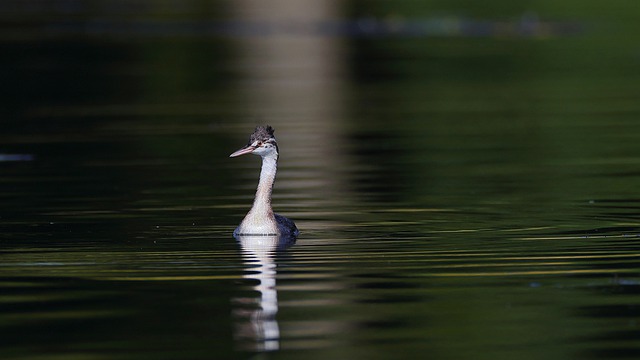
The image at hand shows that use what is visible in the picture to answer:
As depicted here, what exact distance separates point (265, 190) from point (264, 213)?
0.27m

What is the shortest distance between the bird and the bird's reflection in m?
0.07

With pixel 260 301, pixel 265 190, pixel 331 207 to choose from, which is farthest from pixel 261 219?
pixel 260 301

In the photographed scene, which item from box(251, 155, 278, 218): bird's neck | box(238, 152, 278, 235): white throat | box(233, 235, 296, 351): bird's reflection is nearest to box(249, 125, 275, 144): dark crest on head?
box(251, 155, 278, 218): bird's neck

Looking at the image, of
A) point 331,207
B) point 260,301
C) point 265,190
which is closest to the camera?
point 260,301

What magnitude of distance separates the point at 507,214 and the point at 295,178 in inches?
168

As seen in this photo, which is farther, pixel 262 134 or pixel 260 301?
pixel 262 134

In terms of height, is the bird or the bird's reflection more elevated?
the bird

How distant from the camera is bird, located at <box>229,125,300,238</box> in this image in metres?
15.1

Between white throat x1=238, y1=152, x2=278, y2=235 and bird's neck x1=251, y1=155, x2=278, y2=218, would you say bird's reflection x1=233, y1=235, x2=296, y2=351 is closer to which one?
white throat x1=238, y1=152, x2=278, y2=235

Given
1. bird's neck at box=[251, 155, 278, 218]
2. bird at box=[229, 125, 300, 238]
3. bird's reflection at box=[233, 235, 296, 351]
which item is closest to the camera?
bird's reflection at box=[233, 235, 296, 351]

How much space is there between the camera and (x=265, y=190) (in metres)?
15.3

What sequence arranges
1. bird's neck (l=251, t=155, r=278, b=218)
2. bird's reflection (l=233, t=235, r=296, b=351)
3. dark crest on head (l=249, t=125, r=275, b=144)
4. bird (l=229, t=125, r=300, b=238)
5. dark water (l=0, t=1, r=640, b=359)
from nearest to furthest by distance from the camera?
bird's reflection (l=233, t=235, r=296, b=351)
dark water (l=0, t=1, r=640, b=359)
bird (l=229, t=125, r=300, b=238)
bird's neck (l=251, t=155, r=278, b=218)
dark crest on head (l=249, t=125, r=275, b=144)

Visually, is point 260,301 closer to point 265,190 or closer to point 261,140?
point 265,190

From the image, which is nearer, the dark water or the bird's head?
the dark water
